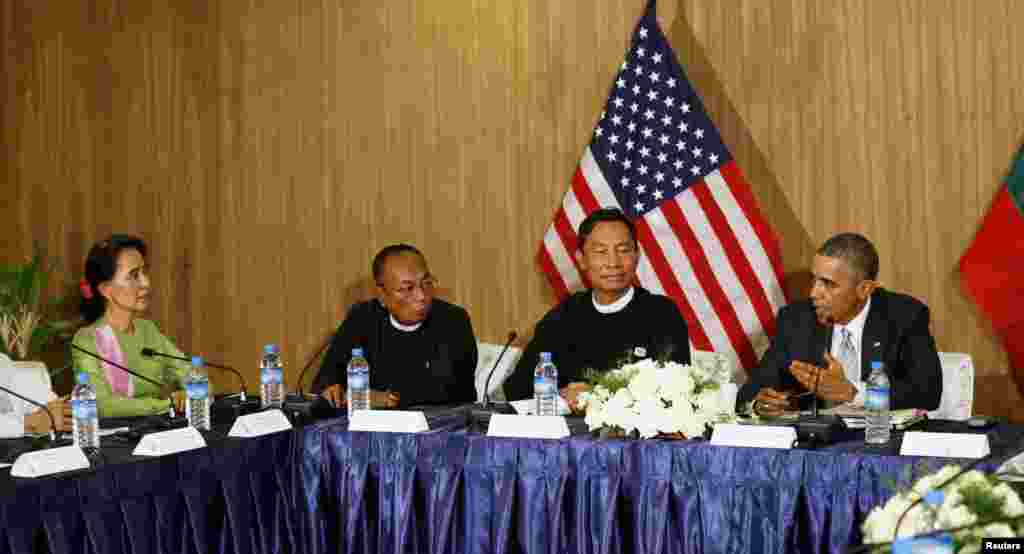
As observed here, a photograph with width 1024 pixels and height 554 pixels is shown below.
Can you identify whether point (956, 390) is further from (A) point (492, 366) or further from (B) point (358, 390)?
(B) point (358, 390)

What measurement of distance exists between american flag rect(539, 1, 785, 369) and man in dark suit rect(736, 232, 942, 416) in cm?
110

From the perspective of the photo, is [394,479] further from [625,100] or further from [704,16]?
[704,16]

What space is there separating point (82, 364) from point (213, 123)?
285 cm

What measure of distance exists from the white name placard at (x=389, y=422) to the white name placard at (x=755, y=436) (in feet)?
3.09

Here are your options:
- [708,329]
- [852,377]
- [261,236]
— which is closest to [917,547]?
[852,377]

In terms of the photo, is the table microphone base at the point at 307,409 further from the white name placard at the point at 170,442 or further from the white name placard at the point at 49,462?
the white name placard at the point at 49,462

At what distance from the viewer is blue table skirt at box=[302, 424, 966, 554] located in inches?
133

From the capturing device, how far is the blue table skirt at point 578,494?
11.1 ft

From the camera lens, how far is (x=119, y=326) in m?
4.64

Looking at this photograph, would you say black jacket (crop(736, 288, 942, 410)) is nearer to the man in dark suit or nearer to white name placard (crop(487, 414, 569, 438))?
the man in dark suit

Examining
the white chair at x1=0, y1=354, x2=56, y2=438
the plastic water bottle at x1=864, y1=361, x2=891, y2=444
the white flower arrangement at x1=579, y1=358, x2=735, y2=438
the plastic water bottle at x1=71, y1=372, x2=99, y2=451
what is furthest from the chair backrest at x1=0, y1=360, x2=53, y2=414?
the plastic water bottle at x1=864, y1=361, x2=891, y2=444

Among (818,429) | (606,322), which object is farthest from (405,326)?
(818,429)

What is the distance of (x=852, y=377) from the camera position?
429cm

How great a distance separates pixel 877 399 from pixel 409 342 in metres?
2.09
